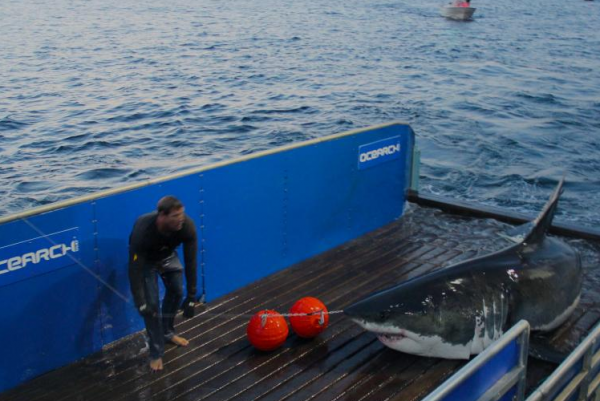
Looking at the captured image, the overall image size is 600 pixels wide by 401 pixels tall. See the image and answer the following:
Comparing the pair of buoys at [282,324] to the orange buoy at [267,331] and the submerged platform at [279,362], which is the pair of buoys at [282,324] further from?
the submerged platform at [279,362]

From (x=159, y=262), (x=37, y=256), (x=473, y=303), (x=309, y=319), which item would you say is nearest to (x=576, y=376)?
(x=473, y=303)

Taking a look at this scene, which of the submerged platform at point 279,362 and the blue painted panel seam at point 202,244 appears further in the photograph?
the blue painted panel seam at point 202,244

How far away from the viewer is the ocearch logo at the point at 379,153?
10.5m

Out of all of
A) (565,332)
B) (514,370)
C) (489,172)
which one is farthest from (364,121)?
(514,370)

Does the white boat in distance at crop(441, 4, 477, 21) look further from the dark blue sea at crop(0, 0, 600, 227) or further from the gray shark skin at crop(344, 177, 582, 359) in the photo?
the gray shark skin at crop(344, 177, 582, 359)

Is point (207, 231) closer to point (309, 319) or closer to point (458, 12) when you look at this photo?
point (309, 319)

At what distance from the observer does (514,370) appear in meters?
4.89

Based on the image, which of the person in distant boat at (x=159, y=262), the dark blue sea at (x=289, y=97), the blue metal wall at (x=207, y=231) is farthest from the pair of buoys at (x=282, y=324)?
the dark blue sea at (x=289, y=97)

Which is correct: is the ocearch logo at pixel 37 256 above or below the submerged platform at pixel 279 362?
above

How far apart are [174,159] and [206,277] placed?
48.1 feet

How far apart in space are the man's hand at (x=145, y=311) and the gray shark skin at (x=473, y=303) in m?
1.96

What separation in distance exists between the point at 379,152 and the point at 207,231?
3581mm

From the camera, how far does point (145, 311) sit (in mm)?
6852

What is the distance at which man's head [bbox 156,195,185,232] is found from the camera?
6402 mm
